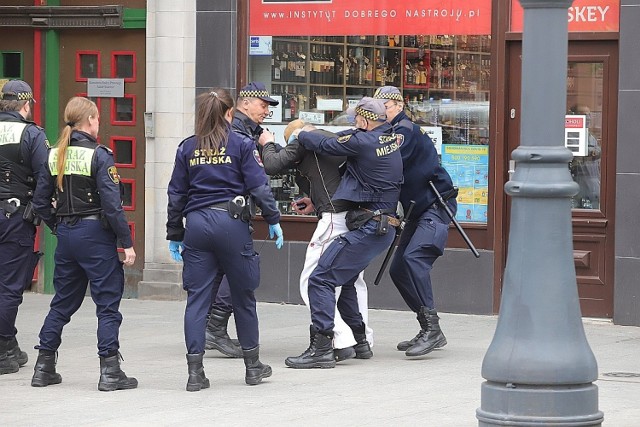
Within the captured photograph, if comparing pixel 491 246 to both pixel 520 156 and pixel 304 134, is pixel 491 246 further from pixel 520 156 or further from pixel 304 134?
pixel 520 156

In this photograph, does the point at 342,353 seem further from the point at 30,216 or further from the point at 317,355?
the point at 30,216

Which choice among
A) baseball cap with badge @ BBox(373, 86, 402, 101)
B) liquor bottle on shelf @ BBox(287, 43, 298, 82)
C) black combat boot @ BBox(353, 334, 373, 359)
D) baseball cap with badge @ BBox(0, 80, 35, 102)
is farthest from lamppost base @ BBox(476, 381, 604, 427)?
liquor bottle on shelf @ BBox(287, 43, 298, 82)

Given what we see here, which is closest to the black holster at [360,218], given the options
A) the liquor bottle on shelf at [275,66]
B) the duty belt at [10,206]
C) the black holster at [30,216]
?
the black holster at [30,216]

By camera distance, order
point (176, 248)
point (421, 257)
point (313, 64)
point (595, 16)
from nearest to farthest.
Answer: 1. point (176, 248)
2. point (421, 257)
3. point (595, 16)
4. point (313, 64)

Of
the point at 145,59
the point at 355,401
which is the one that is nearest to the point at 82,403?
the point at 355,401

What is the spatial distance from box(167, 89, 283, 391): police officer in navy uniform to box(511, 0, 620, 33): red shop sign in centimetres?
402

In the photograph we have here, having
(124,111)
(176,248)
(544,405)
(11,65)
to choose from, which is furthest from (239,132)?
(11,65)

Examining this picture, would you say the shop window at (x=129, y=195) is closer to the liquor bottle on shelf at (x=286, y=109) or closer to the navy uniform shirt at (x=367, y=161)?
the liquor bottle on shelf at (x=286, y=109)

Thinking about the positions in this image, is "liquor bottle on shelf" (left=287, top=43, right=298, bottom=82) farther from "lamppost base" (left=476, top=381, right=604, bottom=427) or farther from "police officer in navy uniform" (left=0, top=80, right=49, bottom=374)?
"lamppost base" (left=476, top=381, right=604, bottom=427)

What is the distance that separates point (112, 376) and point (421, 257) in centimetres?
261

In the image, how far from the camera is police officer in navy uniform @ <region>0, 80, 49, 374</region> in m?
9.12

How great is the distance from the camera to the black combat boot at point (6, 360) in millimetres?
9156

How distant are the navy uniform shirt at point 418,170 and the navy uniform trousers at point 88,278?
243cm

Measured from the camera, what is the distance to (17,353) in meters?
9.36
